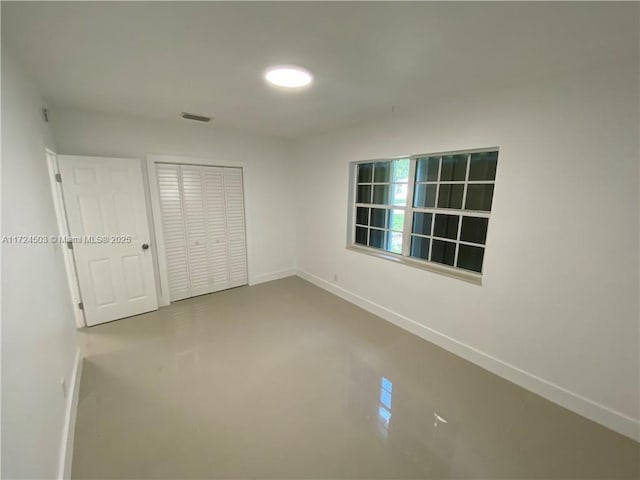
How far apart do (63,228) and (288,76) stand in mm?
2803

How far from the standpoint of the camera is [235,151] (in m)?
3.81

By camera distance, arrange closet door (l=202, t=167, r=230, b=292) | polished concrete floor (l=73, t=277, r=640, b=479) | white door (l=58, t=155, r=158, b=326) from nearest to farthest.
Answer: polished concrete floor (l=73, t=277, r=640, b=479) < white door (l=58, t=155, r=158, b=326) < closet door (l=202, t=167, r=230, b=292)

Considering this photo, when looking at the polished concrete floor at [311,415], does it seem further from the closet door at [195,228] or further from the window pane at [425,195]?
the window pane at [425,195]

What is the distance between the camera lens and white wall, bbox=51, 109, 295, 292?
9.28 feet

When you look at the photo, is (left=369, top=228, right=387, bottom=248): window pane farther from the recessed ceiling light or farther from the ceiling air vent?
the ceiling air vent

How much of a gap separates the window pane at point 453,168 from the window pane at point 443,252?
0.64 metres

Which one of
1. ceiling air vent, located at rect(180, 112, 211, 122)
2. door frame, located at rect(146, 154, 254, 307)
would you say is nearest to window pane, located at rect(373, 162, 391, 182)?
door frame, located at rect(146, 154, 254, 307)

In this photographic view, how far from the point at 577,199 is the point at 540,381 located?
1.42 meters

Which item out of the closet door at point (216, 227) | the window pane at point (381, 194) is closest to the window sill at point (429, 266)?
the window pane at point (381, 194)

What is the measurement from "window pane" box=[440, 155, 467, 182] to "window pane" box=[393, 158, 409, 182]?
16.1 inches

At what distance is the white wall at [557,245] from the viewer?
1675mm

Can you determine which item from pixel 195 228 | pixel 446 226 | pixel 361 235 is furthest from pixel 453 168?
pixel 195 228

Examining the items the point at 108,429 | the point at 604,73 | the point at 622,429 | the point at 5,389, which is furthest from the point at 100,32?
the point at 622,429

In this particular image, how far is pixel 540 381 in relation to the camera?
2.09 m
